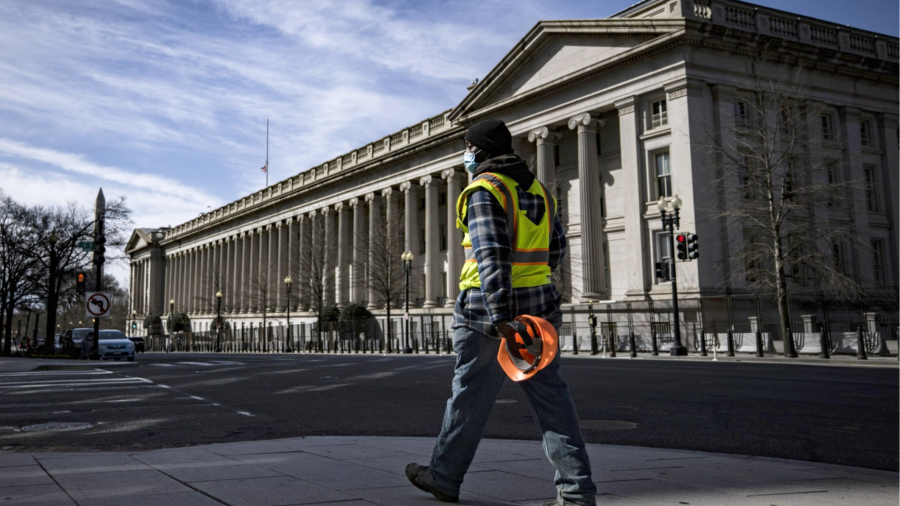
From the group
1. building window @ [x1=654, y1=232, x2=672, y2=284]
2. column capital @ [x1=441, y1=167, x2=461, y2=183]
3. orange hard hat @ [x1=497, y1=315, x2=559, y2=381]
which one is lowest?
orange hard hat @ [x1=497, y1=315, x2=559, y2=381]

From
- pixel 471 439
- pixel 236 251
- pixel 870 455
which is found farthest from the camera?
pixel 236 251

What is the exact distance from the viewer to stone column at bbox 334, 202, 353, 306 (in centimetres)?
6606

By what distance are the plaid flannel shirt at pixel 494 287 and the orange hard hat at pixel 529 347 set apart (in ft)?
0.33

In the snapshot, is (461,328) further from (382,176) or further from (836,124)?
(382,176)

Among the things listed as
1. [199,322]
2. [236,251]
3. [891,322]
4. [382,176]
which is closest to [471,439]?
[891,322]

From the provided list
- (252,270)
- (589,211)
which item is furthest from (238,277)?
(589,211)

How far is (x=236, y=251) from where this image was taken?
9006cm

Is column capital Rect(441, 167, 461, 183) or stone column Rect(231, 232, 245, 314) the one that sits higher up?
column capital Rect(441, 167, 461, 183)

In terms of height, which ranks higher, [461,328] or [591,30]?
[591,30]

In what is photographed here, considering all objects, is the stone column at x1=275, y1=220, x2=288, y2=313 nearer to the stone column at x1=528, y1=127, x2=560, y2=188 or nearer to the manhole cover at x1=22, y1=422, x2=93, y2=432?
the stone column at x1=528, y1=127, x2=560, y2=188

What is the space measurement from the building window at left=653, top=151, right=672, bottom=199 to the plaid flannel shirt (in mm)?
34259

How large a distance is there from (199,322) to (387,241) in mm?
56485

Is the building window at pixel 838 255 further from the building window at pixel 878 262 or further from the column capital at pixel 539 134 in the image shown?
the column capital at pixel 539 134

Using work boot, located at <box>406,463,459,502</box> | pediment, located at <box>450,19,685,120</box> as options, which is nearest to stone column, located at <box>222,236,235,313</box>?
pediment, located at <box>450,19,685,120</box>
